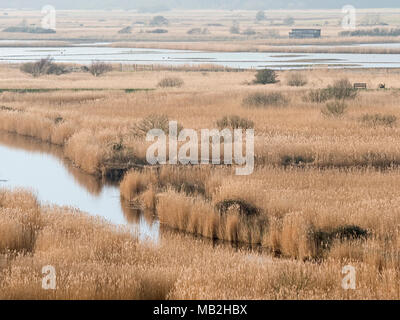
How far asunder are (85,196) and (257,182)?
17.5 ft

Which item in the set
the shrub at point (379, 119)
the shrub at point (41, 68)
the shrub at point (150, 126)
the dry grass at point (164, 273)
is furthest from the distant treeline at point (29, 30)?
the dry grass at point (164, 273)

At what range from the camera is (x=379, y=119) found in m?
32.8

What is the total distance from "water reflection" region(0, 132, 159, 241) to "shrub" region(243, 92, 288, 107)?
1157cm

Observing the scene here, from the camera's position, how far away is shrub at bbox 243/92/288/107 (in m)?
39.3

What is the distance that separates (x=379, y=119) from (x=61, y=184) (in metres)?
14.5

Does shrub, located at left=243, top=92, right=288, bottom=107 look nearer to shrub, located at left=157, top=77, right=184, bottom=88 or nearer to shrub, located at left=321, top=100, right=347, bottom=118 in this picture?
shrub, located at left=321, top=100, right=347, bottom=118

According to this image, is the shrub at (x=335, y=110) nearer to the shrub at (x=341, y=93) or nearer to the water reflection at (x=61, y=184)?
the shrub at (x=341, y=93)

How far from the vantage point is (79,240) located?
14.7m

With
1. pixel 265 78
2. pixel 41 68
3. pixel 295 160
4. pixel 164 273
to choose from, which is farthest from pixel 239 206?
pixel 41 68

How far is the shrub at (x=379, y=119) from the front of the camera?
3212cm

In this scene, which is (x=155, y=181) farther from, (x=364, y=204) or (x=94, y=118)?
(x=94, y=118)

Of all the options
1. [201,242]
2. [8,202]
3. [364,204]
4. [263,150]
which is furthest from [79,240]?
[263,150]

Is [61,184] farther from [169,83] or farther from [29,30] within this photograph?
[29,30]
